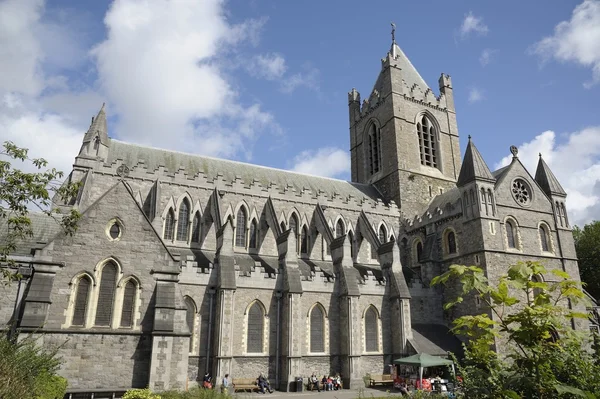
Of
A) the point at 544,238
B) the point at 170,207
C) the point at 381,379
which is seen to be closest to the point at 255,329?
the point at 381,379

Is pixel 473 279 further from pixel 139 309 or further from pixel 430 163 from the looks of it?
pixel 430 163

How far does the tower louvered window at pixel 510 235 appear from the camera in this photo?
2886 cm

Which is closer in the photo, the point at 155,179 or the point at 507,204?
the point at 155,179

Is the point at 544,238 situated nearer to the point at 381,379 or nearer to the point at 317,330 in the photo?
the point at 381,379

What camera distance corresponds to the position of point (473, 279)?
295 inches

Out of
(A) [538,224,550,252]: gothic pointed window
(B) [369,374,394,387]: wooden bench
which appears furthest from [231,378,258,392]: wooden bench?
(A) [538,224,550,252]: gothic pointed window

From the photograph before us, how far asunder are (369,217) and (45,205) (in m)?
24.4

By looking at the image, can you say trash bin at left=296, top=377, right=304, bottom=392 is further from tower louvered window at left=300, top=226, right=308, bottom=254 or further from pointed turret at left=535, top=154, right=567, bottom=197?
pointed turret at left=535, top=154, right=567, bottom=197

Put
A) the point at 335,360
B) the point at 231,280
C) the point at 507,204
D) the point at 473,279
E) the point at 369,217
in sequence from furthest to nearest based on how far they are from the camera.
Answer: the point at 369,217, the point at 507,204, the point at 335,360, the point at 231,280, the point at 473,279

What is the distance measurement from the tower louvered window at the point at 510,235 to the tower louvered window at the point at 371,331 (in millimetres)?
10551

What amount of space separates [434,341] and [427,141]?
66.5 ft

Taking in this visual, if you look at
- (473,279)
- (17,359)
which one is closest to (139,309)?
(17,359)

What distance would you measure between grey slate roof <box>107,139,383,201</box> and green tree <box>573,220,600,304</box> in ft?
75.5

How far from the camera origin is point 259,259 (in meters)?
27.9
